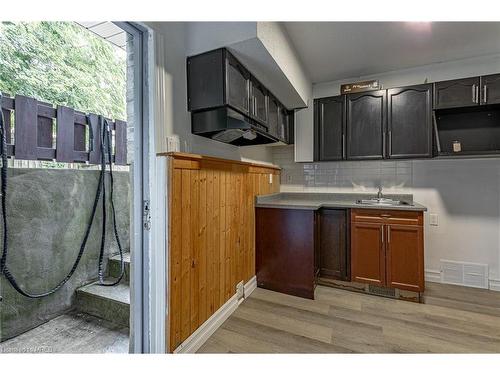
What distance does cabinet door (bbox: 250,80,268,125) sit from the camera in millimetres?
2029

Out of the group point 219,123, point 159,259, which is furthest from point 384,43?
→ point 159,259

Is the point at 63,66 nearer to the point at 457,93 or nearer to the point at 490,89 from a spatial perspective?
the point at 457,93

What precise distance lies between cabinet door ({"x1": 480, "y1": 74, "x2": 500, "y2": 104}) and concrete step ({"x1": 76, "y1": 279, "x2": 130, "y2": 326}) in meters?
3.81

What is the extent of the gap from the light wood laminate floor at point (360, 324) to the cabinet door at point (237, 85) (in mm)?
1699

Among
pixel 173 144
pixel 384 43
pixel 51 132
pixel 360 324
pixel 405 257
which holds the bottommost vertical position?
pixel 360 324

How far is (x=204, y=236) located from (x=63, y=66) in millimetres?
1849

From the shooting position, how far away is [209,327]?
181 cm

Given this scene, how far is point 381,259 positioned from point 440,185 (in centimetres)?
123

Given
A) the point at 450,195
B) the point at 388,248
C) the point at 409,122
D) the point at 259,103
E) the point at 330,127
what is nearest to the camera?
Answer: the point at 259,103

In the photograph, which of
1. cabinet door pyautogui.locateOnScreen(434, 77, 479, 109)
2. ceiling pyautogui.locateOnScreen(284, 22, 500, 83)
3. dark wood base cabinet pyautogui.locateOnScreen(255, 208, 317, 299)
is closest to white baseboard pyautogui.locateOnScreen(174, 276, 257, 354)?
dark wood base cabinet pyautogui.locateOnScreen(255, 208, 317, 299)

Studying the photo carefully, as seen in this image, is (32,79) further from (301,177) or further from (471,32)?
(471,32)
